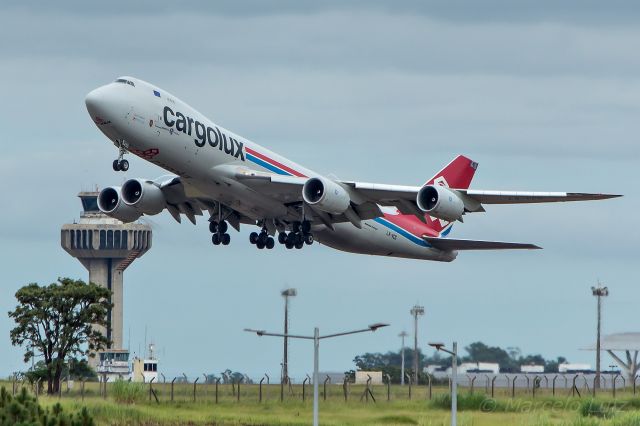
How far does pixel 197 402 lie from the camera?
73438 millimetres

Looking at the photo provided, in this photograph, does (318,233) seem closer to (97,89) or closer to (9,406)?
(97,89)

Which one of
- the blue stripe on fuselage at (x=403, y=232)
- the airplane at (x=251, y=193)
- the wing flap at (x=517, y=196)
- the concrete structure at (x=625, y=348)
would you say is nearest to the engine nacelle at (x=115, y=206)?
the airplane at (x=251, y=193)

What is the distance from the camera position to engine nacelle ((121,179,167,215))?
73.9 metres

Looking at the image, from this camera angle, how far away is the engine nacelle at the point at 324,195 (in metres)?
69.6

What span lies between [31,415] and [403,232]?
107 ft

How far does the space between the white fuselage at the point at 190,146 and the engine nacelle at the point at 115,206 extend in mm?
4629

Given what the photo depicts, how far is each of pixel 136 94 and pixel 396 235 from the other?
1992 centimetres

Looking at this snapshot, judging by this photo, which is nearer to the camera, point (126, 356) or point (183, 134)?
point (183, 134)

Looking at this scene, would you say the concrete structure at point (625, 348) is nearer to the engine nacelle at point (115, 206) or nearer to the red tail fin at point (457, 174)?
the red tail fin at point (457, 174)

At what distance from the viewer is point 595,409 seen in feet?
230

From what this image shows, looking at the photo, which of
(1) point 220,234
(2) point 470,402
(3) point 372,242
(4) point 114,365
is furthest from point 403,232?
(4) point 114,365

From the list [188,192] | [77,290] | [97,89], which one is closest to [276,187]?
[188,192]

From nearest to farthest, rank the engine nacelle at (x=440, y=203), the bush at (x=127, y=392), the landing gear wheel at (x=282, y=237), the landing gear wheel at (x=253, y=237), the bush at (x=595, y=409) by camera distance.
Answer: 1. the bush at (x=595, y=409)
2. the engine nacelle at (x=440, y=203)
3. the bush at (x=127, y=392)
4. the landing gear wheel at (x=282, y=237)
5. the landing gear wheel at (x=253, y=237)

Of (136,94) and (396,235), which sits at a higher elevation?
(136,94)
